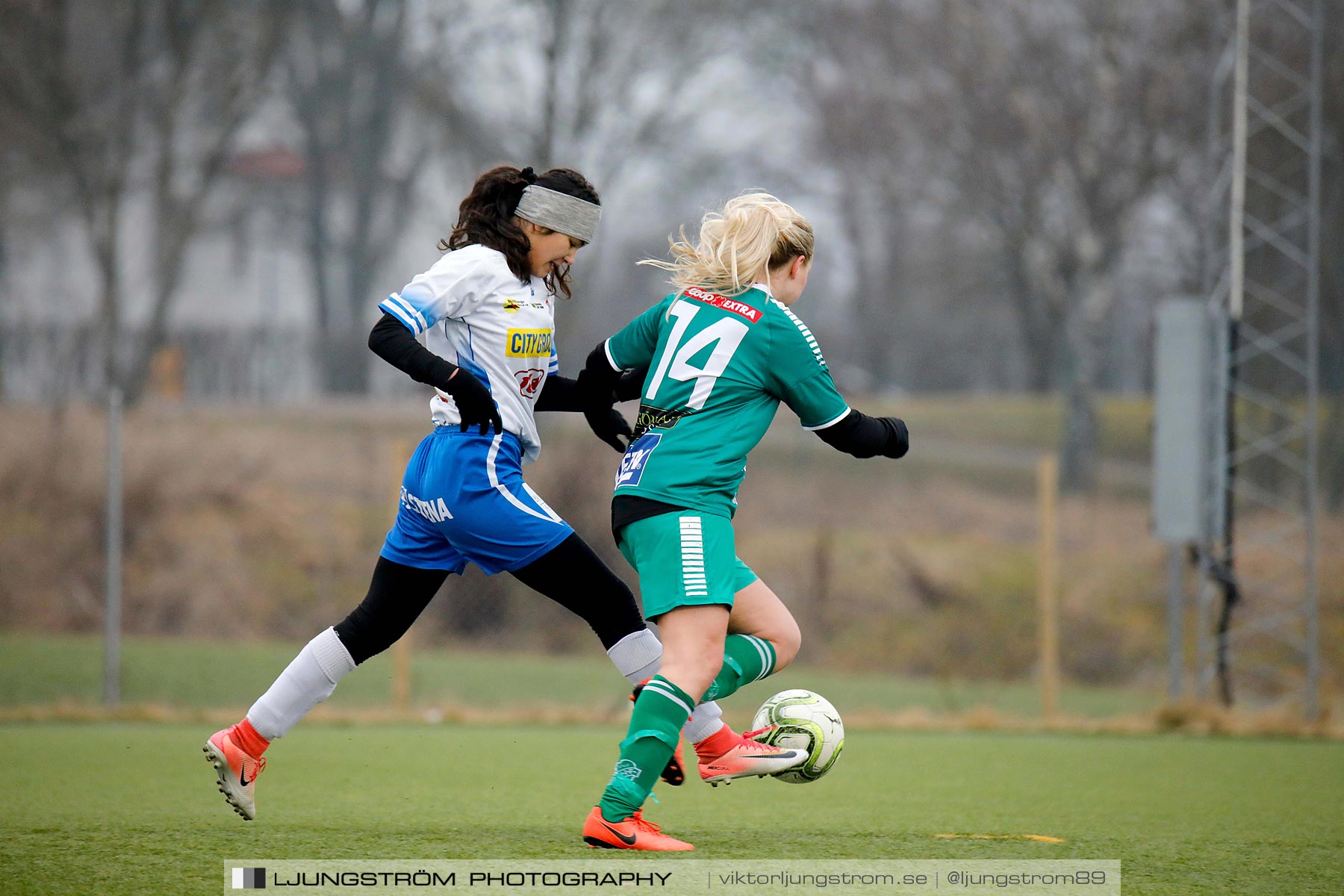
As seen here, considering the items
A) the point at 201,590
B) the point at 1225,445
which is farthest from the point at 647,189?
the point at 1225,445

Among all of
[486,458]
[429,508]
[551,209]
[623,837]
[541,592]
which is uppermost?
[551,209]

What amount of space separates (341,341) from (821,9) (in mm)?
9117

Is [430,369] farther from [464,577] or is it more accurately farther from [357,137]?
[357,137]

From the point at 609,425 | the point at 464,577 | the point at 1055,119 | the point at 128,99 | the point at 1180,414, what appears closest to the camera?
the point at 609,425

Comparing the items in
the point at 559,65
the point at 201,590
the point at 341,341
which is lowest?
the point at 201,590

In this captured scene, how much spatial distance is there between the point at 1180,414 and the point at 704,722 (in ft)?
20.8

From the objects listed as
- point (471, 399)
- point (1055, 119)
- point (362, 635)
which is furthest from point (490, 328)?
point (1055, 119)

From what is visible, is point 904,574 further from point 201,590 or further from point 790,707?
point 790,707

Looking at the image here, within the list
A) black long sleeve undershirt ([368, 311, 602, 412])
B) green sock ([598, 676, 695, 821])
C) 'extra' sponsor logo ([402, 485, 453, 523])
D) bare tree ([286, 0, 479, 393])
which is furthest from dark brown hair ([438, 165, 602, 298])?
bare tree ([286, 0, 479, 393])

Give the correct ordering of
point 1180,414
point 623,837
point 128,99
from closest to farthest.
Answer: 1. point 623,837
2. point 1180,414
3. point 128,99

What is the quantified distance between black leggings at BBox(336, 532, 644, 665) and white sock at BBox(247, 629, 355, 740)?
5 centimetres

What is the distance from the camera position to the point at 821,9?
20.9m

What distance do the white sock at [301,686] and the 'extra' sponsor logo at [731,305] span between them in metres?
1.56

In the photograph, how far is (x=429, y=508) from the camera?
398 centimetres
